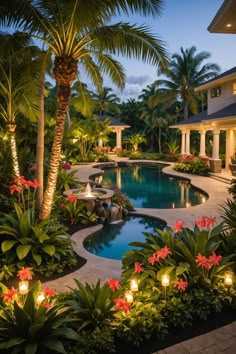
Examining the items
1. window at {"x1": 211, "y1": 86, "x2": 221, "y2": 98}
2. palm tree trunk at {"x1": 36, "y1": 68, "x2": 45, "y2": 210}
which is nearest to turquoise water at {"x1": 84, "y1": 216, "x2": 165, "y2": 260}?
palm tree trunk at {"x1": 36, "y1": 68, "x2": 45, "y2": 210}

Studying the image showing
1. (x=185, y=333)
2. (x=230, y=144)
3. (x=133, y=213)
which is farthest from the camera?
(x=230, y=144)

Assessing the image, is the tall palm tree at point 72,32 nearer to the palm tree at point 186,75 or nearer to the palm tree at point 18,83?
the palm tree at point 18,83

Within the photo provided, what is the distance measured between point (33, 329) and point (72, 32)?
19.3 ft

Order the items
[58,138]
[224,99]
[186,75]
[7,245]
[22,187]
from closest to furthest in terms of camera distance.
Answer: [7,245] → [58,138] → [22,187] → [224,99] → [186,75]

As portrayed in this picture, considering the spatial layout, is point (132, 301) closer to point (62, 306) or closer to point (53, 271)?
point (62, 306)

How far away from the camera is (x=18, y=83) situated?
992 cm

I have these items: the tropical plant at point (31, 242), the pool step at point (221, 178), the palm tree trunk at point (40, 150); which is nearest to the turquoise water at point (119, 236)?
the tropical plant at point (31, 242)

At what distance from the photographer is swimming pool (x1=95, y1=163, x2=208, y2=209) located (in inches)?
596

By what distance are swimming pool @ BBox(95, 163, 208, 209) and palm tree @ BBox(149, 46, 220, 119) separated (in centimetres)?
1231

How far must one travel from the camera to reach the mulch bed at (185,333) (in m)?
4.14

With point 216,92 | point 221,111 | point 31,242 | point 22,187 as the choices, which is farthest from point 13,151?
point 216,92

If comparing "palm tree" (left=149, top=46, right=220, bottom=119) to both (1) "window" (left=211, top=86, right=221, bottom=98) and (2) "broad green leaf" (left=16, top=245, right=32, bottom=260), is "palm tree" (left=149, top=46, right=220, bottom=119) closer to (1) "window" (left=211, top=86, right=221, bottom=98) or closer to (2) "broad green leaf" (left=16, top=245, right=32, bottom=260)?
(1) "window" (left=211, top=86, right=221, bottom=98)

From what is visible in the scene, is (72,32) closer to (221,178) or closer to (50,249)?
(50,249)

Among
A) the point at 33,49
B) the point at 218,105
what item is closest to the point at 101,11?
the point at 33,49
